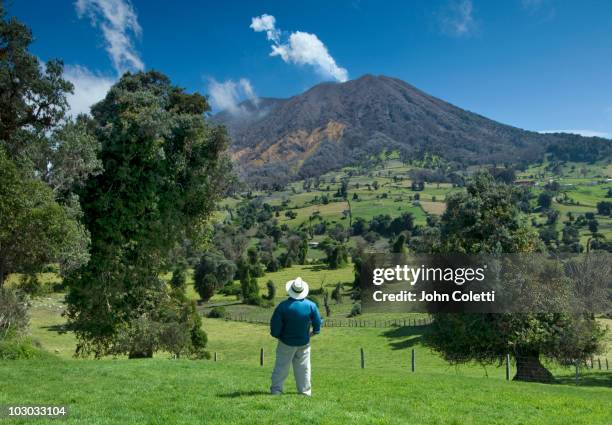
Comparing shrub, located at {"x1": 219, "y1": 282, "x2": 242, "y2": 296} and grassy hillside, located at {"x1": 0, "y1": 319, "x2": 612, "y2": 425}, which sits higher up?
shrub, located at {"x1": 219, "y1": 282, "x2": 242, "y2": 296}

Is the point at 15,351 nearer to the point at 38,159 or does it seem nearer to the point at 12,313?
the point at 12,313

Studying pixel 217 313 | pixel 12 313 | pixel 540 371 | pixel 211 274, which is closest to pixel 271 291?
pixel 211 274

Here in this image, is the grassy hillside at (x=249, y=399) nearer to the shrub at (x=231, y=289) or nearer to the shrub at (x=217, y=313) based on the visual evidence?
the shrub at (x=217, y=313)

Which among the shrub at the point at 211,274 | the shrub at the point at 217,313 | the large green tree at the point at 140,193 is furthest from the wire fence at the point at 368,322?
the large green tree at the point at 140,193

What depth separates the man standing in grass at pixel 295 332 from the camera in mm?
12781

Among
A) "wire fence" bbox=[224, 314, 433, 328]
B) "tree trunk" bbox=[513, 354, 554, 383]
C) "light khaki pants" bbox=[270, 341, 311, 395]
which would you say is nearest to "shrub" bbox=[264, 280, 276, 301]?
"wire fence" bbox=[224, 314, 433, 328]

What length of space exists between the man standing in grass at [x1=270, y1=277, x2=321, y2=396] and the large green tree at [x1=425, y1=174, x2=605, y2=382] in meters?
20.0

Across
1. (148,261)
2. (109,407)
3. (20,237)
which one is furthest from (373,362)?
(109,407)

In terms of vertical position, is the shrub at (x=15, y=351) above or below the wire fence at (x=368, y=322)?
above

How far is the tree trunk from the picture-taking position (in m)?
31.1

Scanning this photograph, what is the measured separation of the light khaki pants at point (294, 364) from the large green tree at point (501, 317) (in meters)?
19.9

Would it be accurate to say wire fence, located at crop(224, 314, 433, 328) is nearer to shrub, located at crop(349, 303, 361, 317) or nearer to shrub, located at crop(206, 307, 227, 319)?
shrub, located at crop(206, 307, 227, 319)

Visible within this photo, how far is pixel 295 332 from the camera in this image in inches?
503

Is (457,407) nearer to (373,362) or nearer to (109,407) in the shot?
(109,407)
